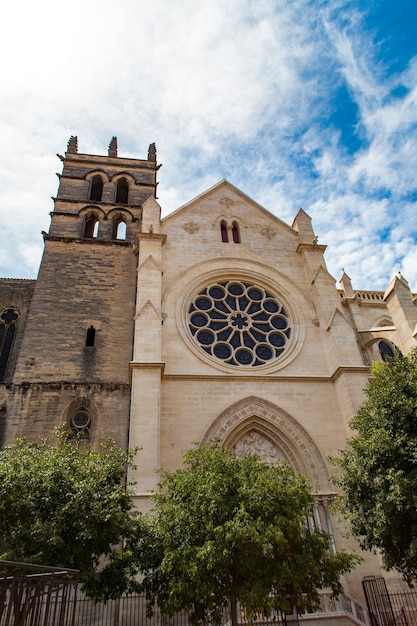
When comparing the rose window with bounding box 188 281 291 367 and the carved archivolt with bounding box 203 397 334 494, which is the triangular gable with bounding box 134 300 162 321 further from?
the carved archivolt with bounding box 203 397 334 494

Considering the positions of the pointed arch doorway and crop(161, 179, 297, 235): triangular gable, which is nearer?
the pointed arch doorway

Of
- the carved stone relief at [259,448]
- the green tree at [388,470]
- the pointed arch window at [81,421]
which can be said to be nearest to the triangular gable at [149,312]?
the pointed arch window at [81,421]

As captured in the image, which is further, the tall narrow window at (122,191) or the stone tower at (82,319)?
the tall narrow window at (122,191)

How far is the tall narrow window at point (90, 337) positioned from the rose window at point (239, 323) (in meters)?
3.67

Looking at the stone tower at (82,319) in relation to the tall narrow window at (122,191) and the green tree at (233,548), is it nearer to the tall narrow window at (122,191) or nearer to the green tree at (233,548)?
the tall narrow window at (122,191)

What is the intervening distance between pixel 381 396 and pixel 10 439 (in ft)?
34.1

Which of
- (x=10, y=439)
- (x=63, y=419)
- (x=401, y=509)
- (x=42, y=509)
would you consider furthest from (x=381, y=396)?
(x=10, y=439)

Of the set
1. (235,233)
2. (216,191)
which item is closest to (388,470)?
(235,233)

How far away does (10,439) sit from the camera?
1316 centimetres

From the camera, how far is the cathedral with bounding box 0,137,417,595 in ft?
44.2

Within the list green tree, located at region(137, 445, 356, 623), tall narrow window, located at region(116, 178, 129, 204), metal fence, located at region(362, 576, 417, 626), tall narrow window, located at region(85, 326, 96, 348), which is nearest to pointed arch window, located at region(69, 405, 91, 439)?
tall narrow window, located at region(85, 326, 96, 348)

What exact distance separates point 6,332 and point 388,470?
13.9 metres

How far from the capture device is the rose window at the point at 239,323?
15.6m

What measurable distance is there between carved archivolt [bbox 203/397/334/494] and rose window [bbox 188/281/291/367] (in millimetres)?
1891
